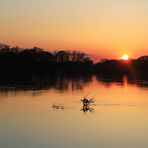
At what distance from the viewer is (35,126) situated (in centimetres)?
1583

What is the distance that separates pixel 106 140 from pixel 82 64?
90945 millimetres

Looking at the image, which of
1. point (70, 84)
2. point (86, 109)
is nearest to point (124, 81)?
point (70, 84)

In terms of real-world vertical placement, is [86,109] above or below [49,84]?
below

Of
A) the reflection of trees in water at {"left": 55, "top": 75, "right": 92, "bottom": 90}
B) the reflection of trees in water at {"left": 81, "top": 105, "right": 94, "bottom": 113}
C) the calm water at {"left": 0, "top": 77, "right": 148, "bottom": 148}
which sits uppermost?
the reflection of trees in water at {"left": 55, "top": 75, "right": 92, "bottom": 90}

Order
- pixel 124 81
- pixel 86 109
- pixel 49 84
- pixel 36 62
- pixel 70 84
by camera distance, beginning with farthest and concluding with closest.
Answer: pixel 36 62, pixel 124 81, pixel 70 84, pixel 49 84, pixel 86 109

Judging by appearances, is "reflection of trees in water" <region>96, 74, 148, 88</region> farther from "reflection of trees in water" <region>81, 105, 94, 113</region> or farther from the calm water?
"reflection of trees in water" <region>81, 105, 94, 113</region>

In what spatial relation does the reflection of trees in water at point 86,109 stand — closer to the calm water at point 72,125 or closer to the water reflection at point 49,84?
the calm water at point 72,125

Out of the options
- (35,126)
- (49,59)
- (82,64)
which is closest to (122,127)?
(35,126)

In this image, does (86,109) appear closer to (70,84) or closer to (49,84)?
(49,84)

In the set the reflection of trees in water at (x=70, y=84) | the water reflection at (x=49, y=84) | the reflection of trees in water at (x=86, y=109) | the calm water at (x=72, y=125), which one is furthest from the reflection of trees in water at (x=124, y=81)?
the reflection of trees in water at (x=86, y=109)

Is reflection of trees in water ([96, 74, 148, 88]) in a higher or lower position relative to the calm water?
higher

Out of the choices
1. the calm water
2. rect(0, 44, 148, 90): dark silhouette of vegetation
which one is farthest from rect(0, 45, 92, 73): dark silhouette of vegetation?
the calm water

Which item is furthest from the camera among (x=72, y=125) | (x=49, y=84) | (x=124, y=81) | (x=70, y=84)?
(x=124, y=81)

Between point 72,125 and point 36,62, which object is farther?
point 36,62
